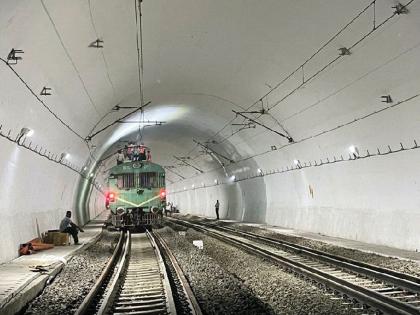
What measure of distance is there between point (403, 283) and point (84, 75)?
8.99 meters

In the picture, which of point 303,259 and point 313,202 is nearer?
point 303,259

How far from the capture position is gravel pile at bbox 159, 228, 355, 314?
7824 millimetres

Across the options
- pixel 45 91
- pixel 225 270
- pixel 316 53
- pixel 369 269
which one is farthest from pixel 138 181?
pixel 369 269

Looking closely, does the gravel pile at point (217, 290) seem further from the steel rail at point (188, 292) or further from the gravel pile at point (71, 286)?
the gravel pile at point (71, 286)

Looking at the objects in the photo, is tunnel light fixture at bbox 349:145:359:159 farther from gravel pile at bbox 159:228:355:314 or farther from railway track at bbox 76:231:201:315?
railway track at bbox 76:231:201:315

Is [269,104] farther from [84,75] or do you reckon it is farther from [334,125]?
[84,75]

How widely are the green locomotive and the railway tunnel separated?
3055mm

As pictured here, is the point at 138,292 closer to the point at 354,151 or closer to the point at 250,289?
the point at 250,289

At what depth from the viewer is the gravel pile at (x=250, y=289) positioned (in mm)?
7824

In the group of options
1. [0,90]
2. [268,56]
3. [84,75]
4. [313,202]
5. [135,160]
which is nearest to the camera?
[0,90]

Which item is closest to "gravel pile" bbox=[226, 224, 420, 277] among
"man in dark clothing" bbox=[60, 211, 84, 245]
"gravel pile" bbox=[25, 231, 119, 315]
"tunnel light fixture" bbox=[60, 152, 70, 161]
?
"gravel pile" bbox=[25, 231, 119, 315]

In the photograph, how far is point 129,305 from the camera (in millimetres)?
8484

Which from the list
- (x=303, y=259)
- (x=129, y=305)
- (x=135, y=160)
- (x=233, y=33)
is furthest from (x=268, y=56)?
(x=135, y=160)

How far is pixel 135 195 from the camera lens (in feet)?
86.1
